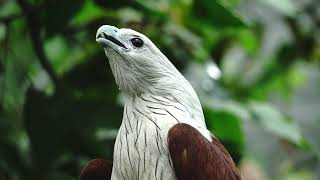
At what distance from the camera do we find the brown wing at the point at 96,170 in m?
1.96

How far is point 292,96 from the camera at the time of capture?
4078 millimetres

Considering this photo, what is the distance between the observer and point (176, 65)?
3.61m

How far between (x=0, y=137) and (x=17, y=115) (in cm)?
48

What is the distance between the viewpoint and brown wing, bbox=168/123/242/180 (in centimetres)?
182

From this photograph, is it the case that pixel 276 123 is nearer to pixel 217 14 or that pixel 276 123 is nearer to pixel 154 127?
pixel 217 14

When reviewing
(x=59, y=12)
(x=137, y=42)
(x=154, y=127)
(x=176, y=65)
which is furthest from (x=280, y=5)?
(x=154, y=127)

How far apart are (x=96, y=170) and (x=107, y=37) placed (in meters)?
0.34

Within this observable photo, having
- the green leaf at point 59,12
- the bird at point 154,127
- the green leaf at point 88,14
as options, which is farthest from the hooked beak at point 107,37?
the green leaf at point 88,14

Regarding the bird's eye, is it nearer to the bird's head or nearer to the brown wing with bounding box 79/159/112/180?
the bird's head

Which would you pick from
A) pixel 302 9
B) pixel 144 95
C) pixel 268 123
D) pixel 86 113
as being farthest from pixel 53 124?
pixel 302 9

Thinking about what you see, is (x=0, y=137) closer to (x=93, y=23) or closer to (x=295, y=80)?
(x=93, y=23)

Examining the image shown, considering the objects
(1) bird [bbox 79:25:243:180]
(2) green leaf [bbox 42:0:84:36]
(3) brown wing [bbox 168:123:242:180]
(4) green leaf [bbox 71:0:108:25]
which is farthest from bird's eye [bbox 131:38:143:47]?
(4) green leaf [bbox 71:0:108:25]

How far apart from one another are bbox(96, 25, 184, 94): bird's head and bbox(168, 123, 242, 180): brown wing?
196 mm

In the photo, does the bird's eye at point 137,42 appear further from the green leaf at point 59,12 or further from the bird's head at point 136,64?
the green leaf at point 59,12
